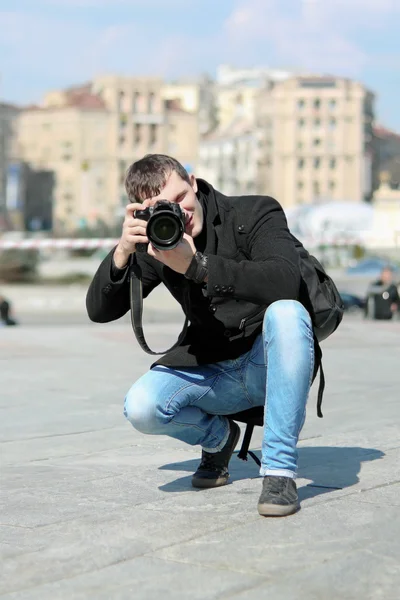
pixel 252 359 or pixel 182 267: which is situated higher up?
pixel 182 267

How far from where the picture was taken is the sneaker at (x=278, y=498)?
3.70 meters

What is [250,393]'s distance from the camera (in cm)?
417

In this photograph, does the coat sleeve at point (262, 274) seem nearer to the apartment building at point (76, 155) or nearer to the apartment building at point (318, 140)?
the apartment building at point (76, 155)

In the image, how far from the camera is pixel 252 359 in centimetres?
412

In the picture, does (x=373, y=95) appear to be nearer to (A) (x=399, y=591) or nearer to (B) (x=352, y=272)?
(B) (x=352, y=272)

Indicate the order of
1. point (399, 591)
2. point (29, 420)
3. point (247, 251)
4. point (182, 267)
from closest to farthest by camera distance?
point (399, 591) → point (182, 267) → point (247, 251) → point (29, 420)

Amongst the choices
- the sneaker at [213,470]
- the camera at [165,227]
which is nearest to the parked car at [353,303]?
the sneaker at [213,470]

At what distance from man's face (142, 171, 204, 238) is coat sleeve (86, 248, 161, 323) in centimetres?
21

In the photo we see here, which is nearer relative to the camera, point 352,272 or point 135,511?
point 135,511

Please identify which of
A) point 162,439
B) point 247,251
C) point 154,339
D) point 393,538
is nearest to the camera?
point 393,538

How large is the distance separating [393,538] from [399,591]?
0.49 metres

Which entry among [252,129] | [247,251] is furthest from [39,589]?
[252,129]

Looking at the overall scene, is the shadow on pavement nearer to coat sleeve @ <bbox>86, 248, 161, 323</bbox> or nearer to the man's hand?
coat sleeve @ <bbox>86, 248, 161, 323</bbox>

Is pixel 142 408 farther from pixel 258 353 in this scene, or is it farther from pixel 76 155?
pixel 76 155
